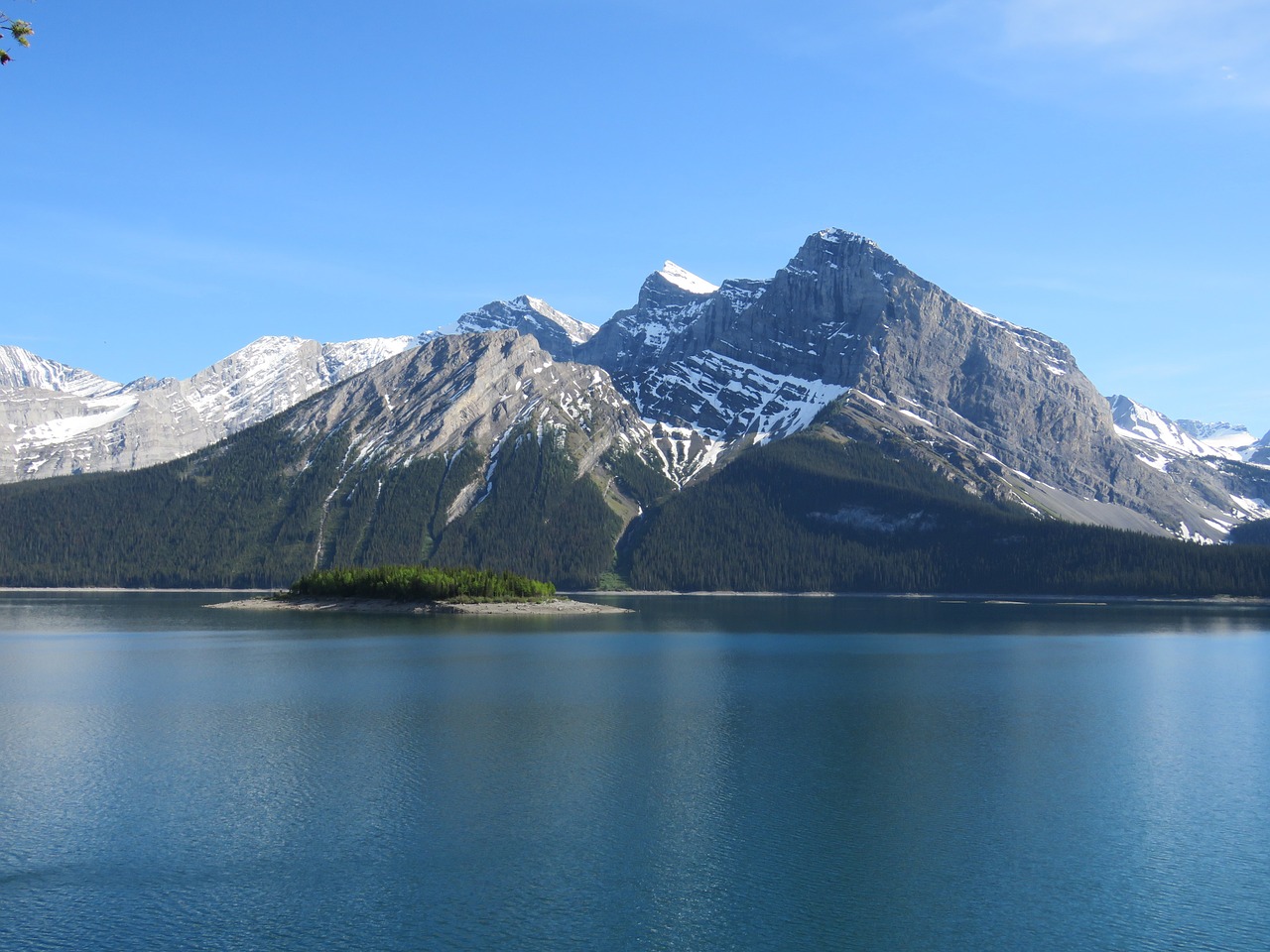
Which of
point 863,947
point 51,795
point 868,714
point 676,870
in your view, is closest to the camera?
point 863,947

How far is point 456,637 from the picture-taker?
Result: 146625mm

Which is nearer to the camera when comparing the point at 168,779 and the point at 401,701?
the point at 168,779

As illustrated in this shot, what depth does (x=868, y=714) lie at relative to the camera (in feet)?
265

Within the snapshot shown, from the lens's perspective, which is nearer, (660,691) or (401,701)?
(401,701)

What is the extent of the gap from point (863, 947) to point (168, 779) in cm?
3800

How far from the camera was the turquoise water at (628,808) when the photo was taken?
129 feet

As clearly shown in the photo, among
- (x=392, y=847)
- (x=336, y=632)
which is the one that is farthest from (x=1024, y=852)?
(x=336, y=632)

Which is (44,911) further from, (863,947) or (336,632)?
(336,632)

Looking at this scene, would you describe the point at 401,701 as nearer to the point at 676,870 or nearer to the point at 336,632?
the point at 676,870

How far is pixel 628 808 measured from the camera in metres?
53.2

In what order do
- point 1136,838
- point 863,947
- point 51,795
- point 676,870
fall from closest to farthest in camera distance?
point 863,947
point 676,870
point 1136,838
point 51,795

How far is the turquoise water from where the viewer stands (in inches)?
1549

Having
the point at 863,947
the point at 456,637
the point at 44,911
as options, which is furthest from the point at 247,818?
the point at 456,637

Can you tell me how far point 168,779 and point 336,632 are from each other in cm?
9656
